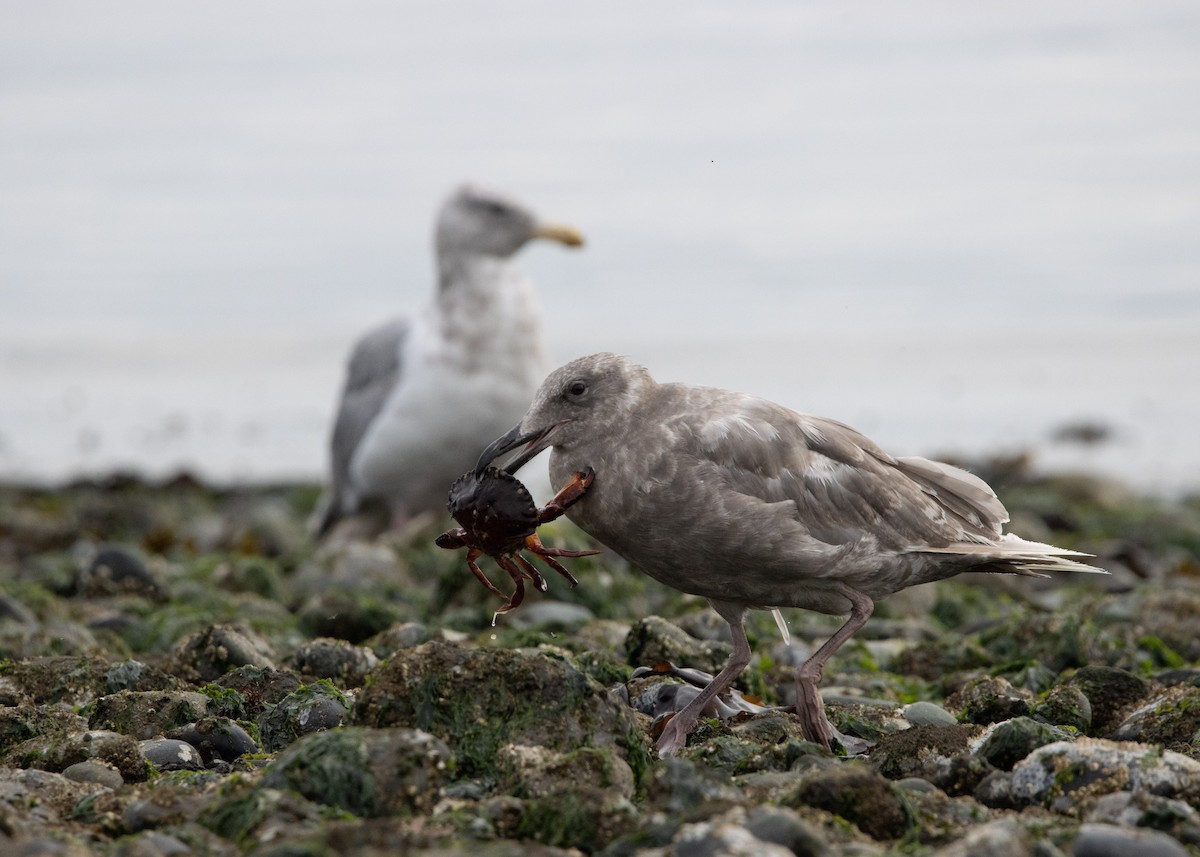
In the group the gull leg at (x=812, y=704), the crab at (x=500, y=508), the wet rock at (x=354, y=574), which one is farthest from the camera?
the wet rock at (x=354, y=574)

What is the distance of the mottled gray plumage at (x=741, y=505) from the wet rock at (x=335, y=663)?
1002mm

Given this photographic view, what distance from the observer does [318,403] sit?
79.8ft

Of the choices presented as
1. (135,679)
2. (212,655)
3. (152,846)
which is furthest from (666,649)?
(152,846)

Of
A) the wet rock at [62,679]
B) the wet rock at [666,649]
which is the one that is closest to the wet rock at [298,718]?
the wet rock at [62,679]

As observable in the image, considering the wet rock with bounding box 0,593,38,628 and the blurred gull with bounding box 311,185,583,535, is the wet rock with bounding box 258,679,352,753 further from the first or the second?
the blurred gull with bounding box 311,185,583,535

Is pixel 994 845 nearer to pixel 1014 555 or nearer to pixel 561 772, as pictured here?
pixel 561 772

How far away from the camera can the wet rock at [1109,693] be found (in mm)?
5234

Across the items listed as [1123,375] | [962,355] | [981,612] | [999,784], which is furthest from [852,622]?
[962,355]

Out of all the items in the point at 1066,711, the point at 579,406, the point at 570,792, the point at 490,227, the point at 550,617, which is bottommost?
the point at 550,617

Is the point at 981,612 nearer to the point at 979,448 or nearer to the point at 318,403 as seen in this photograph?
the point at 979,448

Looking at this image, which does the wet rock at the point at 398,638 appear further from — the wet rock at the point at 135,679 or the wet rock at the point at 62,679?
the wet rock at the point at 62,679

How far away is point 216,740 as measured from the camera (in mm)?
4617

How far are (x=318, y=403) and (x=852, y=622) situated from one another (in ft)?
65.3

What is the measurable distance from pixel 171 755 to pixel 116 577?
163 inches
